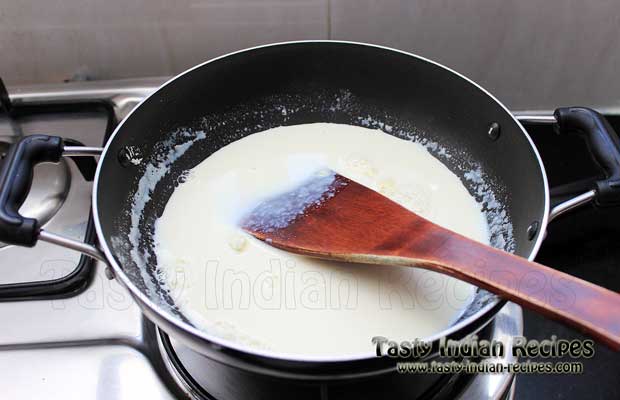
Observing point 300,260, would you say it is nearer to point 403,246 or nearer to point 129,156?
point 403,246

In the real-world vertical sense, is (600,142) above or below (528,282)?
above

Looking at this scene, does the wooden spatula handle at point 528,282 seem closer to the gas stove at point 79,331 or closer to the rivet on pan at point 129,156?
the gas stove at point 79,331

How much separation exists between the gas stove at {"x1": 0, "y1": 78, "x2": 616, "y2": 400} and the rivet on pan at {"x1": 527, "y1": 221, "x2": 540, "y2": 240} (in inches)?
4.0

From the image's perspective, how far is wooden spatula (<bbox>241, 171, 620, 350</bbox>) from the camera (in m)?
0.53

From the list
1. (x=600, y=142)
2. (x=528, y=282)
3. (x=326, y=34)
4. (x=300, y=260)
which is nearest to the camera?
(x=528, y=282)

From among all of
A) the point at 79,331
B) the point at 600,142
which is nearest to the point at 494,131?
the point at 600,142

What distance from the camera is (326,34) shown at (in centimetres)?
100

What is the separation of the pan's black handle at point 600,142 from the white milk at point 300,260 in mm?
205

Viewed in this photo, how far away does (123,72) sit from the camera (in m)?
1.03

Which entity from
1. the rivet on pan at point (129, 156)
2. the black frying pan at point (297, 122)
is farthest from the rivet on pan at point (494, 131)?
the rivet on pan at point (129, 156)

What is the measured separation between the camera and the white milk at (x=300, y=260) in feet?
2.30

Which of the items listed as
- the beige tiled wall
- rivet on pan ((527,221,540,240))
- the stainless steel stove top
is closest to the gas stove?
the stainless steel stove top

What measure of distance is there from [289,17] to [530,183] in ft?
1.70

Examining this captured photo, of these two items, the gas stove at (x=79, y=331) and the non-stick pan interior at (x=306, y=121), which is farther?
the non-stick pan interior at (x=306, y=121)
